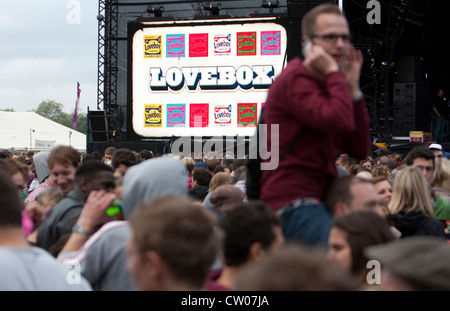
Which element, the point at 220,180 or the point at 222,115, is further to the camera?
the point at 222,115

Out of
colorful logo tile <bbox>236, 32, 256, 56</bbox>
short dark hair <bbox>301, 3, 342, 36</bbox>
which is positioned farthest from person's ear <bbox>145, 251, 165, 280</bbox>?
colorful logo tile <bbox>236, 32, 256, 56</bbox>

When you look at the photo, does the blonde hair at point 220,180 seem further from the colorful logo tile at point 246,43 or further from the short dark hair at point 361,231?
the colorful logo tile at point 246,43

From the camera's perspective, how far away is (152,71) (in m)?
15.7

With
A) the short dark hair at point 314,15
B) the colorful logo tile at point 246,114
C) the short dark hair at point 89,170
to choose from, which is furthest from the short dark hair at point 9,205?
the colorful logo tile at point 246,114

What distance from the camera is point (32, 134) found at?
37844mm

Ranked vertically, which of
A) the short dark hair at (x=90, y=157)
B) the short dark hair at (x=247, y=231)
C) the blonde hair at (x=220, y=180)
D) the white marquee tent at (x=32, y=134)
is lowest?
the white marquee tent at (x=32, y=134)

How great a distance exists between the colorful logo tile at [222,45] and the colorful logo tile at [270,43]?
0.90 meters

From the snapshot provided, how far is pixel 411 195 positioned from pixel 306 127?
72.3 inches

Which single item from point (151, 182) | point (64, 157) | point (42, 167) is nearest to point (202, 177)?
point (42, 167)

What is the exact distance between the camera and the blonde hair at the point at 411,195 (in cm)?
398

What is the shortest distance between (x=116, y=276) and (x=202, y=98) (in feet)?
43.2

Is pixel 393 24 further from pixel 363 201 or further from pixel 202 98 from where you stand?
pixel 363 201

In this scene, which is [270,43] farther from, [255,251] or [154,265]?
[154,265]

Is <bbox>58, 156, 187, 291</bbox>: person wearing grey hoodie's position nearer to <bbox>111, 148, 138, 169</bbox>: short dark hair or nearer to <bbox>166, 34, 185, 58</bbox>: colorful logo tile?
<bbox>111, 148, 138, 169</bbox>: short dark hair
